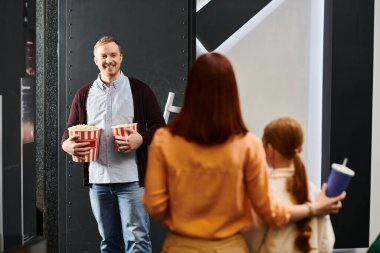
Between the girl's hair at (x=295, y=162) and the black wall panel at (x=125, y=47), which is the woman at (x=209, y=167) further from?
the black wall panel at (x=125, y=47)

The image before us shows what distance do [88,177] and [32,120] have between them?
1.62 feet

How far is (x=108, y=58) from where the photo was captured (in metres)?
3.30

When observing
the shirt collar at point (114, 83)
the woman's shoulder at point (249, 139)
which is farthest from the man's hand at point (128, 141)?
the woman's shoulder at point (249, 139)

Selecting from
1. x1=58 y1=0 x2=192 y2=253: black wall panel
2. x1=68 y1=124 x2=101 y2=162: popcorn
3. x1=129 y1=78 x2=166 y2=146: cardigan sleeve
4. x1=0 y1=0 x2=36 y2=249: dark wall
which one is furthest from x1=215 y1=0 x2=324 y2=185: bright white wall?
x1=0 y1=0 x2=36 y2=249: dark wall

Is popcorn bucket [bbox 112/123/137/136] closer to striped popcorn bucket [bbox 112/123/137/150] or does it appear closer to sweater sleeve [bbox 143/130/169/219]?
striped popcorn bucket [bbox 112/123/137/150]

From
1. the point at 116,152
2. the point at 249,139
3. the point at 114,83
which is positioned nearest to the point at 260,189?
the point at 249,139

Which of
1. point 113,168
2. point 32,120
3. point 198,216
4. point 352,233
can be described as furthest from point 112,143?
point 352,233

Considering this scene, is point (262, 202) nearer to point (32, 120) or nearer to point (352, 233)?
point (32, 120)

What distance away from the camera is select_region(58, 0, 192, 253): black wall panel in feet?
13.0

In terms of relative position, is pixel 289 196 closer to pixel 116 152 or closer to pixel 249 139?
pixel 249 139

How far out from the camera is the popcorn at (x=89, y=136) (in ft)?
9.86

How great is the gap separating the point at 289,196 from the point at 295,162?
0.12m

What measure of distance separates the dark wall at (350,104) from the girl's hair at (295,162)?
212 cm

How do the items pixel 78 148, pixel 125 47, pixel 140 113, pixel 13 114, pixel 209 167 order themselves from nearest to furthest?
pixel 209 167 → pixel 13 114 → pixel 78 148 → pixel 140 113 → pixel 125 47
